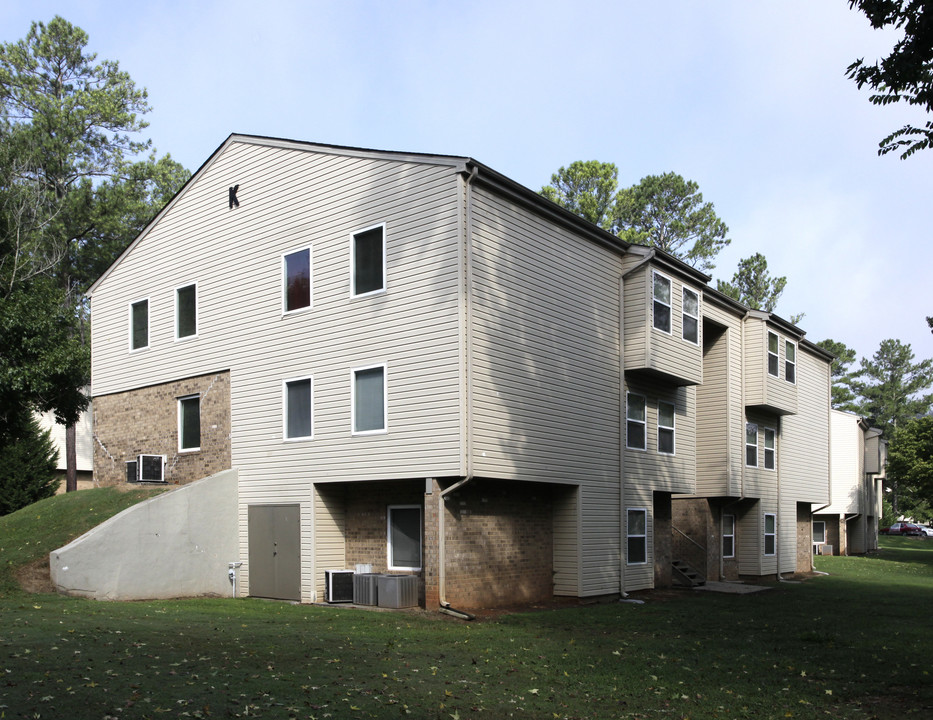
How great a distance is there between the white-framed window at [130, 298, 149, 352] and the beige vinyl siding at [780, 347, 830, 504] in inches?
811

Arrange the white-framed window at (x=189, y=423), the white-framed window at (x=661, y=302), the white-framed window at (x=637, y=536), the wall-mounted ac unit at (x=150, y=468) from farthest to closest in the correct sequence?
the wall-mounted ac unit at (x=150, y=468), the white-framed window at (x=189, y=423), the white-framed window at (x=661, y=302), the white-framed window at (x=637, y=536)

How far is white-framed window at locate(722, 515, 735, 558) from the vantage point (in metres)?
27.1

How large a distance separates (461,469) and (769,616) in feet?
23.3

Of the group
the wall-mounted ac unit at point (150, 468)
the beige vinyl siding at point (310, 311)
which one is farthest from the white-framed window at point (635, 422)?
the wall-mounted ac unit at point (150, 468)

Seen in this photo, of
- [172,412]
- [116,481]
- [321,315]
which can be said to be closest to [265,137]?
[321,315]

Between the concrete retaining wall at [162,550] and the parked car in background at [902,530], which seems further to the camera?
the parked car in background at [902,530]

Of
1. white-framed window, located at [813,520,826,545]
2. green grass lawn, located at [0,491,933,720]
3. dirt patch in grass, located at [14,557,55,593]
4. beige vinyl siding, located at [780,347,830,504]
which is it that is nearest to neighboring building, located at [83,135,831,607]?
green grass lawn, located at [0,491,933,720]

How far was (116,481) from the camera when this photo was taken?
77.3 ft

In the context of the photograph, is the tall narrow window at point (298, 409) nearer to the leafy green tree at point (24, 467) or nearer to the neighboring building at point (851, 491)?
the leafy green tree at point (24, 467)

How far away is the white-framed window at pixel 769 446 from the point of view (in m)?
28.7

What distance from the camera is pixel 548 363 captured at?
18.4 m

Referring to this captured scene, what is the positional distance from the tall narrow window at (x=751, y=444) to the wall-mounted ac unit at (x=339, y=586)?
47.5ft

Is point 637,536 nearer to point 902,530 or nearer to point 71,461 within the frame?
point 71,461

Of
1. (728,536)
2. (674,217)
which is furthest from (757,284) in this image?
(728,536)
